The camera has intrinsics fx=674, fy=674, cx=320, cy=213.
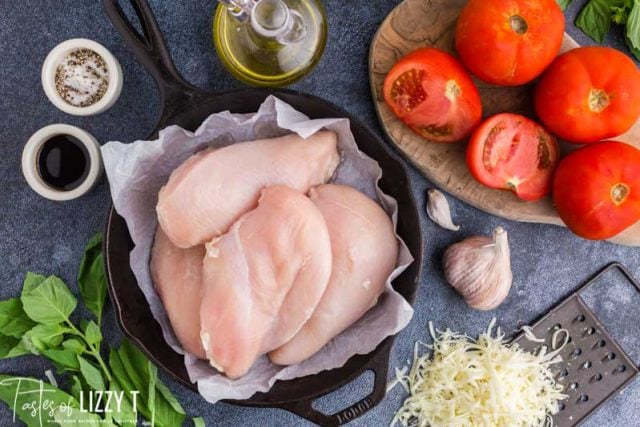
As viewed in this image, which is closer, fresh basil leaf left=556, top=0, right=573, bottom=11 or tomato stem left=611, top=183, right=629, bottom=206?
tomato stem left=611, top=183, right=629, bottom=206

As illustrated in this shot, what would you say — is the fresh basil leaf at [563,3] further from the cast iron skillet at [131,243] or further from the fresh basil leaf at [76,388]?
the fresh basil leaf at [76,388]

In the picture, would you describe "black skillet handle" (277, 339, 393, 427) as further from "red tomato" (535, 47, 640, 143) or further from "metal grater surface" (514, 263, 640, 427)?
"red tomato" (535, 47, 640, 143)

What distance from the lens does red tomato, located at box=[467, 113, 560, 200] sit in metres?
1.31

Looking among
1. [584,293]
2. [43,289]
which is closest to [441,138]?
[584,293]

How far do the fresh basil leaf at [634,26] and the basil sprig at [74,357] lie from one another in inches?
45.8

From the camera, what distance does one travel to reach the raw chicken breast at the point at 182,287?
1164 millimetres

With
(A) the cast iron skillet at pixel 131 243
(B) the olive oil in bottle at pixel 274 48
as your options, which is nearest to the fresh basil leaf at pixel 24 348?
(A) the cast iron skillet at pixel 131 243

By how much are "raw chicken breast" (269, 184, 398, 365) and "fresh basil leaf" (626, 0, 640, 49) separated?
2.21 feet

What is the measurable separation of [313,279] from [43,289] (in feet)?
1.81

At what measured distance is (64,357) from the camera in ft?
4.24

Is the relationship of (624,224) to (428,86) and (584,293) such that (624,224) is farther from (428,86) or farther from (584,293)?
(428,86)

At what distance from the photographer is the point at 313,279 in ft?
3.61

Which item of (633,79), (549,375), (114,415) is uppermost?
(633,79)

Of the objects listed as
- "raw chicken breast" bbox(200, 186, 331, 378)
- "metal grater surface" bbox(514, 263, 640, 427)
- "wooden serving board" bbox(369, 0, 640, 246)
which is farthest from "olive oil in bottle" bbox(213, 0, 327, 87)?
"metal grater surface" bbox(514, 263, 640, 427)
